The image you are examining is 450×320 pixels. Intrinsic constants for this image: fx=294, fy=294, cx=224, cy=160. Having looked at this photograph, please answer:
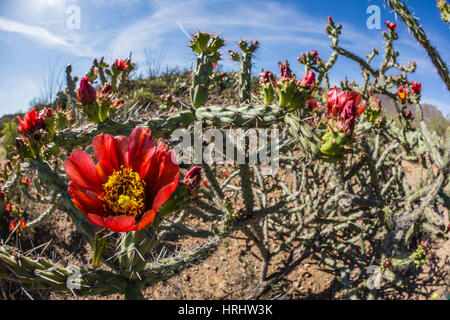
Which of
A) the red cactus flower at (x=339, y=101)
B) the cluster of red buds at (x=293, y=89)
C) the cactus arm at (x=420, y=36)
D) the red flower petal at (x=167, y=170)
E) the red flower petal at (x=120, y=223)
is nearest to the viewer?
the red flower petal at (x=120, y=223)

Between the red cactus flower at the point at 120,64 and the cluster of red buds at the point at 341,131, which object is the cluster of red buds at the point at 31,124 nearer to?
the cluster of red buds at the point at 341,131

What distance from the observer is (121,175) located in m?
0.99

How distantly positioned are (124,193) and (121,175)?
0.22 feet

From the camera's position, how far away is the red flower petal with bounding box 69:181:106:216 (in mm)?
899

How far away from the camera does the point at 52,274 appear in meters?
1.09

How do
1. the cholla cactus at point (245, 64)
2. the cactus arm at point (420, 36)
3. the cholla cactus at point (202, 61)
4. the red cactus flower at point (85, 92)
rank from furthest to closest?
the cholla cactus at point (245, 64) < the cactus arm at point (420, 36) < the cholla cactus at point (202, 61) < the red cactus flower at point (85, 92)

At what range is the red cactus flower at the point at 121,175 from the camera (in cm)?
94

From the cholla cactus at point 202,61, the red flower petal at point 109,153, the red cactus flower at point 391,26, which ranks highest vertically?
the red cactus flower at point 391,26

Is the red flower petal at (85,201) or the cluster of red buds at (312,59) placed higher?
the cluster of red buds at (312,59)

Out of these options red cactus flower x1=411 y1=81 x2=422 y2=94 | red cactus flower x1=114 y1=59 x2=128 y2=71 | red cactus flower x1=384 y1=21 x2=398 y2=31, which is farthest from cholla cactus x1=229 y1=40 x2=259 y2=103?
red cactus flower x1=384 y1=21 x2=398 y2=31

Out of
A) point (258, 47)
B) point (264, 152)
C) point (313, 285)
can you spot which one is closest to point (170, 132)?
point (264, 152)

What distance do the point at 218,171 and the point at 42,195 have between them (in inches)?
99.1

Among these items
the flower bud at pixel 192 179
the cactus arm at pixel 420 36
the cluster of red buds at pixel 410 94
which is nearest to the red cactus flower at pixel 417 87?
the cluster of red buds at pixel 410 94

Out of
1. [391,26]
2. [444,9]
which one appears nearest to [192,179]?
[444,9]
